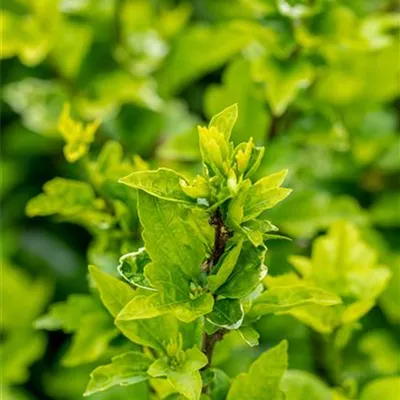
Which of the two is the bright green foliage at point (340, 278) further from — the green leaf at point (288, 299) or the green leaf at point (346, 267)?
the green leaf at point (288, 299)

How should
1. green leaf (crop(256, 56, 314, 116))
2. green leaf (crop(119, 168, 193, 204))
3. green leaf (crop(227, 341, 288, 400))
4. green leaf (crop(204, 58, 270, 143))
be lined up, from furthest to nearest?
green leaf (crop(204, 58, 270, 143)), green leaf (crop(256, 56, 314, 116)), green leaf (crop(227, 341, 288, 400)), green leaf (crop(119, 168, 193, 204))

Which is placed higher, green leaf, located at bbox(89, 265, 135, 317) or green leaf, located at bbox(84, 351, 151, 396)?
green leaf, located at bbox(89, 265, 135, 317)

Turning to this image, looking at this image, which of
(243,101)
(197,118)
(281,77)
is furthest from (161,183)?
(197,118)

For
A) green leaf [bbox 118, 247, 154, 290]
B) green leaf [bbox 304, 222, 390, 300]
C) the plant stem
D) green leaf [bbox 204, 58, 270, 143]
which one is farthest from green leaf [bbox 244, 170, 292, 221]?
→ green leaf [bbox 204, 58, 270, 143]

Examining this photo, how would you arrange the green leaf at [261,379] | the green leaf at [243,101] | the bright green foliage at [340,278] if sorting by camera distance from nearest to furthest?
the green leaf at [261,379], the bright green foliage at [340,278], the green leaf at [243,101]

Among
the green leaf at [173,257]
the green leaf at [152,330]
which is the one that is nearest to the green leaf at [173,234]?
the green leaf at [173,257]

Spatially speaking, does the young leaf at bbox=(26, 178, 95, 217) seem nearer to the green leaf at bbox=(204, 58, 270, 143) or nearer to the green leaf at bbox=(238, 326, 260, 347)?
the green leaf at bbox=(238, 326, 260, 347)

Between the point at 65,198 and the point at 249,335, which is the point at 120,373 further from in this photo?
the point at 65,198
